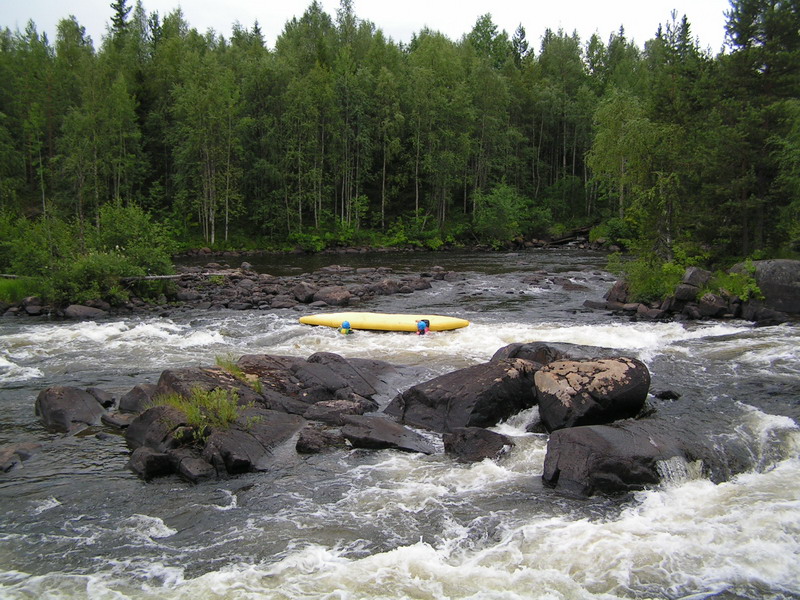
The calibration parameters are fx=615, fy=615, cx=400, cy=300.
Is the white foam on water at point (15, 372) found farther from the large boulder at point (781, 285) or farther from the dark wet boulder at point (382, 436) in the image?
the large boulder at point (781, 285)

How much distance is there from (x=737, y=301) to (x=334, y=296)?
551 inches

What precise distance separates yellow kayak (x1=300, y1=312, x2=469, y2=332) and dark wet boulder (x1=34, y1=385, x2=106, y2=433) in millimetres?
8366

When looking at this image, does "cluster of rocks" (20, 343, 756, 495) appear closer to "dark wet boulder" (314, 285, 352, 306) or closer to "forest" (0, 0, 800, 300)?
"dark wet boulder" (314, 285, 352, 306)

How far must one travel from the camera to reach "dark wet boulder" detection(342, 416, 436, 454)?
1020 cm

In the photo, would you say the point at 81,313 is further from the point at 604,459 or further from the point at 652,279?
the point at 652,279

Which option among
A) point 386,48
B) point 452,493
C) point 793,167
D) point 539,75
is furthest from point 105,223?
point 539,75

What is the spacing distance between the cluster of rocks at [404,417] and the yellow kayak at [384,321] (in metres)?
5.30

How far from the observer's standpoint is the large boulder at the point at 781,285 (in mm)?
19016

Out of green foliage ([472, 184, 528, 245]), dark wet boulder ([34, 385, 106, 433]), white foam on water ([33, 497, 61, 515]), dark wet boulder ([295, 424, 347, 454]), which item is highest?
green foliage ([472, 184, 528, 245])

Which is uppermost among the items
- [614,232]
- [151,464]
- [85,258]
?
[614,232]

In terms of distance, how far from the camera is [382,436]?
407 inches

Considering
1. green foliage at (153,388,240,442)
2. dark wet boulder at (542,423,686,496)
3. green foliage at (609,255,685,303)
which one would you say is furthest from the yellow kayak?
dark wet boulder at (542,423,686,496)

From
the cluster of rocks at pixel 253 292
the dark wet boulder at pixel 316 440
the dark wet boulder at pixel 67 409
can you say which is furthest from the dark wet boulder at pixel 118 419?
the cluster of rocks at pixel 253 292

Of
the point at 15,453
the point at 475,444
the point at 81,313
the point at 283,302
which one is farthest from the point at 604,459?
the point at 81,313
